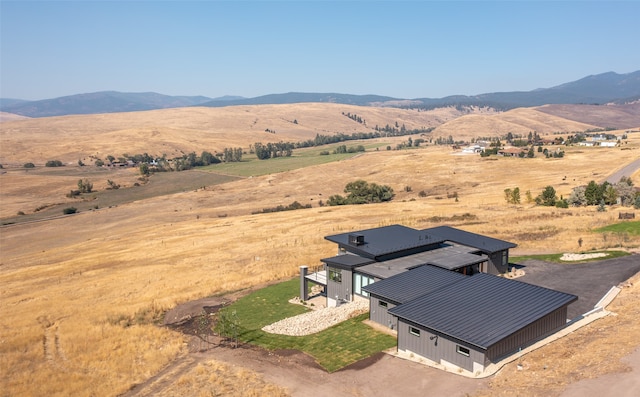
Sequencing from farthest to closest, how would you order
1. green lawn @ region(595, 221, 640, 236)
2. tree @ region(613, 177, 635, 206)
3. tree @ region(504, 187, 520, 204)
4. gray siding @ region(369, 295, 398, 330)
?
tree @ region(504, 187, 520, 204), tree @ region(613, 177, 635, 206), green lawn @ region(595, 221, 640, 236), gray siding @ region(369, 295, 398, 330)

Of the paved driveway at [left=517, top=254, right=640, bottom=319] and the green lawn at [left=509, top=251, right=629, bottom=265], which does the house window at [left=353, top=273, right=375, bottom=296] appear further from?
the green lawn at [left=509, top=251, right=629, bottom=265]

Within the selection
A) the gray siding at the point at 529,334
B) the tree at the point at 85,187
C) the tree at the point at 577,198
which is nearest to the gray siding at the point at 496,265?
the gray siding at the point at 529,334

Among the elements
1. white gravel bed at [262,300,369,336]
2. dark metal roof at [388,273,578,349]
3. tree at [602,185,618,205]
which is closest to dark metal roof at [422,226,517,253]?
dark metal roof at [388,273,578,349]

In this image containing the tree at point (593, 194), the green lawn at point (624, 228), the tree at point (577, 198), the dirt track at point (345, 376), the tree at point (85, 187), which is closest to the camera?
the dirt track at point (345, 376)

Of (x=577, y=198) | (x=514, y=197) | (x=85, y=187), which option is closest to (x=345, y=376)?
(x=514, y=197)

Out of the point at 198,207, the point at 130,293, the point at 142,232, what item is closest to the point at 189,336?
the point at 130,293

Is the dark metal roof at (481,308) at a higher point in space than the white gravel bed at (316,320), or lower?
higher

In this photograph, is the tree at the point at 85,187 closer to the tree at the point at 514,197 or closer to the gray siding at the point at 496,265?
the tree at the point at 514,197
